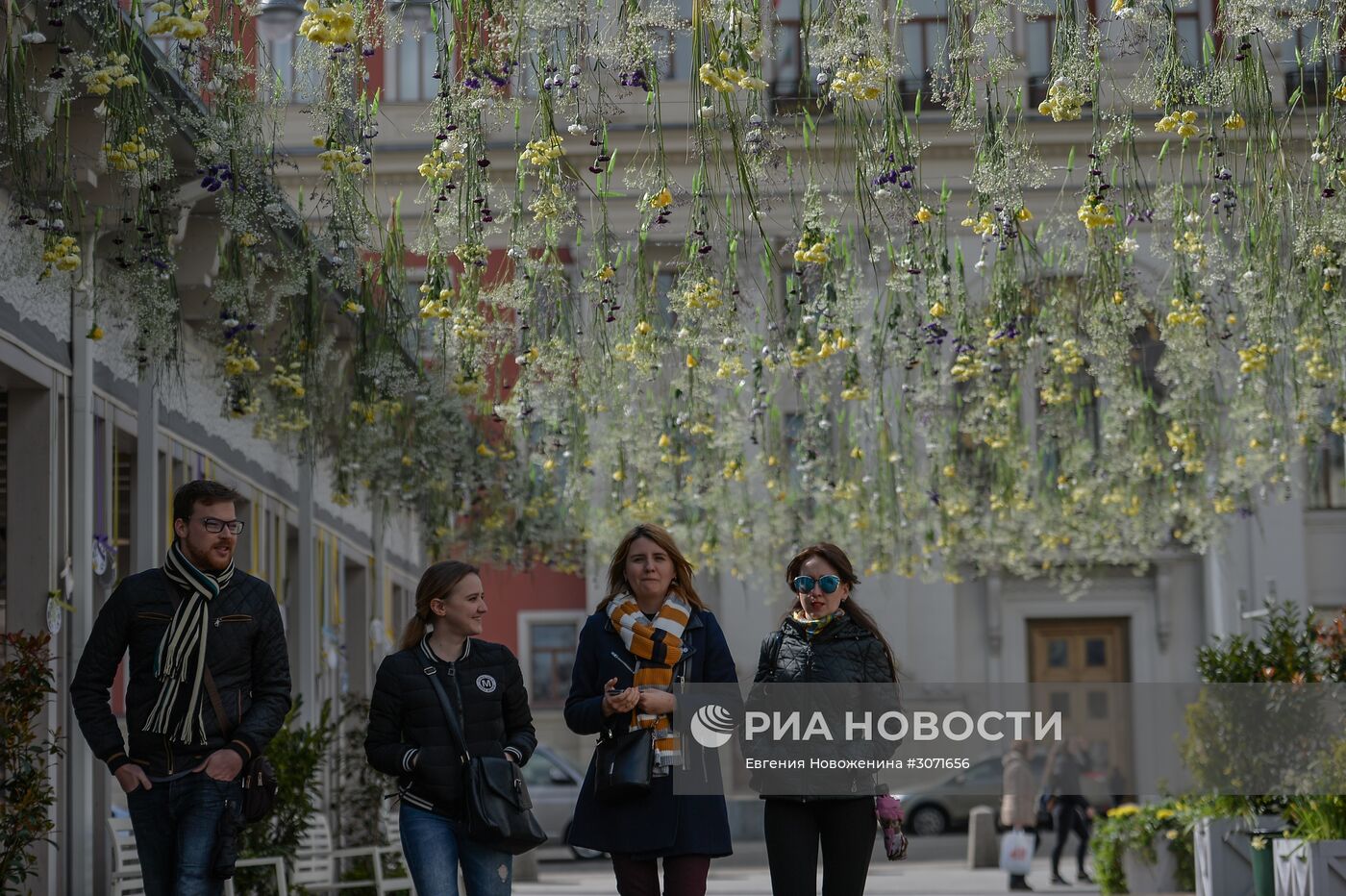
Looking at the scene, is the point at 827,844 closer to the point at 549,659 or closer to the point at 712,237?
the point at 712,237

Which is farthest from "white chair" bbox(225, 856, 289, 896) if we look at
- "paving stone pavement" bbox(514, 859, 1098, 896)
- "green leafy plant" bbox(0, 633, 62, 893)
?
"paving stone pavement" bbox(514, 859, 1098, 896)

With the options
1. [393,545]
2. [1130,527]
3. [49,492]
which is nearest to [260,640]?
[49,492]

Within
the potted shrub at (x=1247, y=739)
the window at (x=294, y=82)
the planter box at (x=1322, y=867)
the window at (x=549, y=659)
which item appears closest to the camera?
the window at (x=294, y=82)

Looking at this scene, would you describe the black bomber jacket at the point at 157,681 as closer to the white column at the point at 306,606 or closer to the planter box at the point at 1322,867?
the planter box at the point at 1322,867

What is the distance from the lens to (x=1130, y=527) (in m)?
21.2

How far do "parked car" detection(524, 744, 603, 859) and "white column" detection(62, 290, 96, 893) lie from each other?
13.7 m

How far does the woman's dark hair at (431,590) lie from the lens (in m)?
6.12

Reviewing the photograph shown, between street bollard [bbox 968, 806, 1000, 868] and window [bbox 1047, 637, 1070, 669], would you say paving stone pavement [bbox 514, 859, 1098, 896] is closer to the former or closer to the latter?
street bollard [bbox 968, 806, 1000, 868]

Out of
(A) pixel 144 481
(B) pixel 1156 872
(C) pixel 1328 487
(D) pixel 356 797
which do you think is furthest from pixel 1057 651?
(A) pixel 144 481

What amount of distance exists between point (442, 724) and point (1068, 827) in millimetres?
13668

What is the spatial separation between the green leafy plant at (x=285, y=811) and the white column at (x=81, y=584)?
3.77ft

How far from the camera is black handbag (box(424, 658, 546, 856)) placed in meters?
5.93

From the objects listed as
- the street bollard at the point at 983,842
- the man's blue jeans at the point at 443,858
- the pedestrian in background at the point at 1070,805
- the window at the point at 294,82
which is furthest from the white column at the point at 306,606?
the man's blue jeans at the point at 443,858

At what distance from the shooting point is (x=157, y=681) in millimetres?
5746
